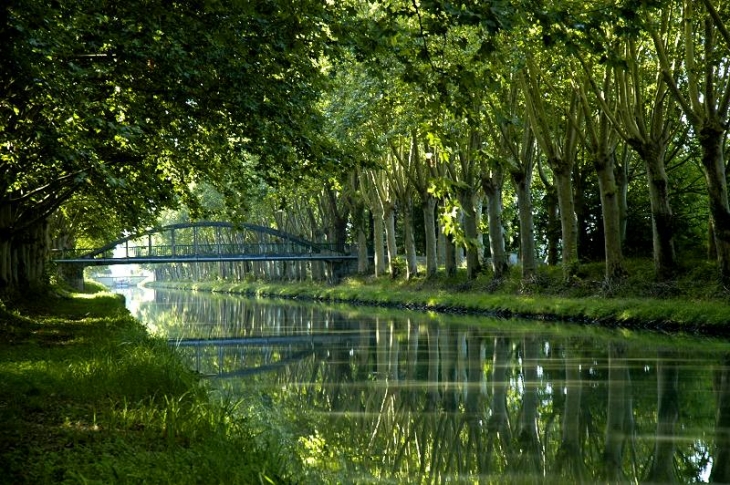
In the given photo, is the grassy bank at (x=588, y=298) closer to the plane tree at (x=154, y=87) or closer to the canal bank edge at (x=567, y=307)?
the canal bank edge at (x=567, y=307)

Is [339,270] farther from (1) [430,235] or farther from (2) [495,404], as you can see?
(2) [495,404]

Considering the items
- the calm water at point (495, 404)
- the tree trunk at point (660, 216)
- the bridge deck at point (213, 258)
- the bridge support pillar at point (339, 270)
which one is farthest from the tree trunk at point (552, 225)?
the bridge support pillar at point (339, 270)

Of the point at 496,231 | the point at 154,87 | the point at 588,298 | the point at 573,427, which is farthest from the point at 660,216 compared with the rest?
the point at 154,87

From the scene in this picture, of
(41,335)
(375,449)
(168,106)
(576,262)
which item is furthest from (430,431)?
(576,262)

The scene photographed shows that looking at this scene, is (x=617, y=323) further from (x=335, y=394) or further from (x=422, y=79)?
(x=422, y=79)

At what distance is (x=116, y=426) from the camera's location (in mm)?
7609

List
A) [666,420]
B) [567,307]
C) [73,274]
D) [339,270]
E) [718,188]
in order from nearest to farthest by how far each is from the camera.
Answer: [666,420] → [718,188] → [567,307] → [339,270] → [73,274]

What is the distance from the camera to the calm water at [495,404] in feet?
26.0

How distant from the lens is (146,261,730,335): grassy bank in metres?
20.1

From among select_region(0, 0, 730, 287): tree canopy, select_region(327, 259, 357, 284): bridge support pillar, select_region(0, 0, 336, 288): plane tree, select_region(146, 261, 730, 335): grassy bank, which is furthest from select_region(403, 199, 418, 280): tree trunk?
select_region(0, 0, 336, 288): plane tree

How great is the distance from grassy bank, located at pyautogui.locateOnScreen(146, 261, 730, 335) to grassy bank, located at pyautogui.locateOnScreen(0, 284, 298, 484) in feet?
44.3

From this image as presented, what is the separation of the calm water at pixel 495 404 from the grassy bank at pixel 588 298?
3.47 feet

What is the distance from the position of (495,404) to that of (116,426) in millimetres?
5539

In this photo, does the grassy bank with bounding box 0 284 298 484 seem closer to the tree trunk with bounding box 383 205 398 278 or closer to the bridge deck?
the tree trunk with bounding box 383 205 398 278
